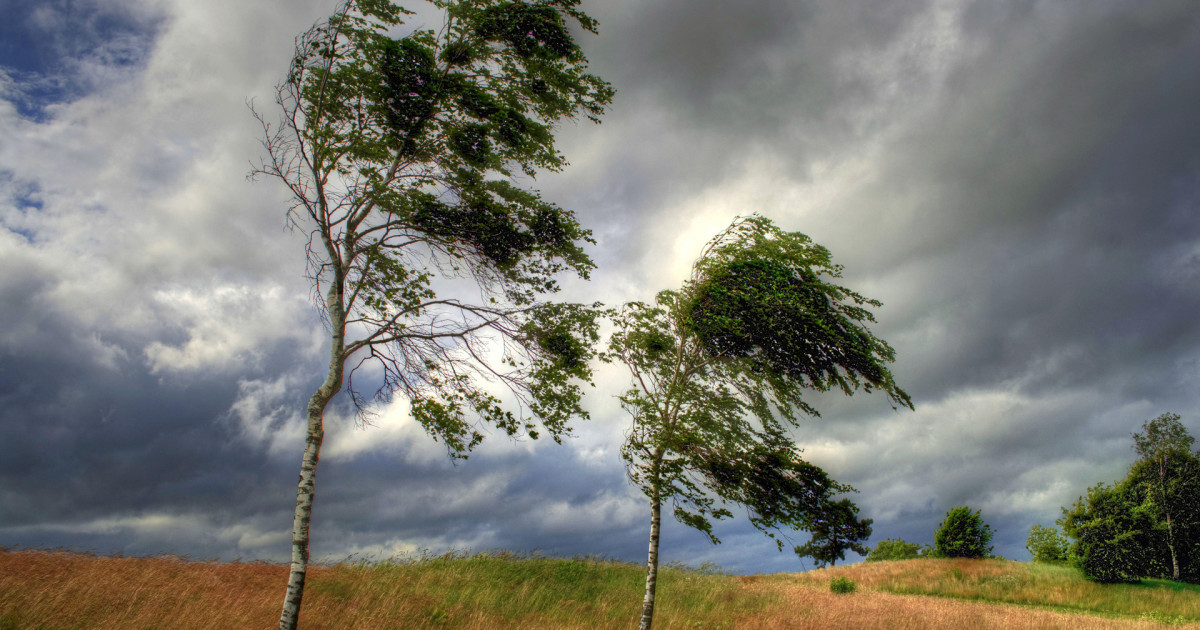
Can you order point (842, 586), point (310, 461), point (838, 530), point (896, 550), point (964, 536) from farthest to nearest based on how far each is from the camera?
point (896, 550)
point (964, 536)
point (842, 586)
point (838, 530)
point (310, 461)

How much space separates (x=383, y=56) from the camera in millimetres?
9805

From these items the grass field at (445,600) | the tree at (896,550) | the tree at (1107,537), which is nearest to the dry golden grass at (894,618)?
the grass field at (445,600)

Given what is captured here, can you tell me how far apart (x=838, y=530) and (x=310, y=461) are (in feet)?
37.5

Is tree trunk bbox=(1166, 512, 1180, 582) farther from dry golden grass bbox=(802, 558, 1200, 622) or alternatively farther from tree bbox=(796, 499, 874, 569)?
tree bbox=(796, 499, 874, 569)

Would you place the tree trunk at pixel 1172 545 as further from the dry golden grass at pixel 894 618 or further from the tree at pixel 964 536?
the dry golden grass at pixel 894 618

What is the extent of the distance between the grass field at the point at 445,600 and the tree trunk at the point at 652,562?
99 cm

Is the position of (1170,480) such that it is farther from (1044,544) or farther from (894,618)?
(894,618)

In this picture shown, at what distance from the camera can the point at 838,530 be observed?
1203 centimetres

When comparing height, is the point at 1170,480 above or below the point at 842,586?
above

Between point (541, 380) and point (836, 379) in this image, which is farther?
point (836, 379)

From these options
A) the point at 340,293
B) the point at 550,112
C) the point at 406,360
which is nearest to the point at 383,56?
the point at 550,112

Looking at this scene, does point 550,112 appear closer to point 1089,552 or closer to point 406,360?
point 406,360

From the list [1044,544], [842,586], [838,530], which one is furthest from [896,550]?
[838,530]

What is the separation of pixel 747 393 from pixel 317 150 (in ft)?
37.6
